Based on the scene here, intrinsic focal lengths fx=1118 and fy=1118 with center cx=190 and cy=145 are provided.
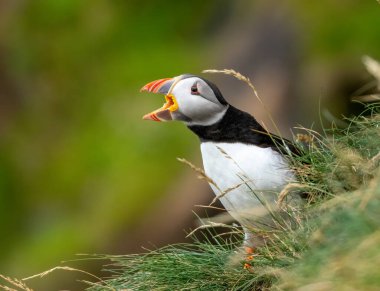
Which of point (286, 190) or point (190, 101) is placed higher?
point (190, 101)

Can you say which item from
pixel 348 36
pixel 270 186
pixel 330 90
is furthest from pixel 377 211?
pixel 348 36

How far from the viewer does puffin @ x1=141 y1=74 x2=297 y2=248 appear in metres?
4.49

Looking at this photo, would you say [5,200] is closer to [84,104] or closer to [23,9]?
[84,104]

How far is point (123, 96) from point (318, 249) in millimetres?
9392

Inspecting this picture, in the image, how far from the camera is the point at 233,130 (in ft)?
15.3

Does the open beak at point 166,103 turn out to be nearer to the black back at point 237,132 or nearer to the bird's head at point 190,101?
the bird's head at point 190,101

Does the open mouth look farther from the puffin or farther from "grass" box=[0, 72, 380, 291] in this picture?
"grass" box=[0, 72, 380, 291]

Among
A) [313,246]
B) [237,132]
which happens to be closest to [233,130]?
[237,132]

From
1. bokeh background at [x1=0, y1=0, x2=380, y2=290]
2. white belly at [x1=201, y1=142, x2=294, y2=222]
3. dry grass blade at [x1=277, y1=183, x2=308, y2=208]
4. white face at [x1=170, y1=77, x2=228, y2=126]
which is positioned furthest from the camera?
bokeh background at [x1=0, y1=0, x2=380, y2=290]

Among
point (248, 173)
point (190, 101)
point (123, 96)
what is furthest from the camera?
point (123, 96)

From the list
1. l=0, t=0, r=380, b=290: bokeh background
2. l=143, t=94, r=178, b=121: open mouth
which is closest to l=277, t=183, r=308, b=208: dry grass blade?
l=143, t=94, r=178, b=121: open mouth

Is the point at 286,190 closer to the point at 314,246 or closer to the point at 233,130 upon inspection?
the point at 314,246

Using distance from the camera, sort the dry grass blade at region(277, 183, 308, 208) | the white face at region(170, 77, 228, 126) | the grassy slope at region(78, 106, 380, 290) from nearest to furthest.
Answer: the grassy slope at region(78, 106, 380, 290), the dry grass blade at region(277, 183, 308, 208), the white face at region(170, 77, 228, 126)

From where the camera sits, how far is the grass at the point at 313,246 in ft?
10.2
